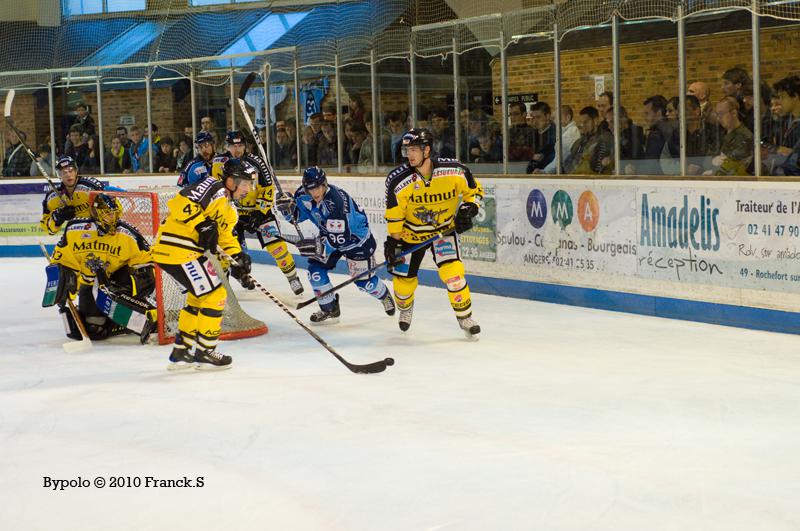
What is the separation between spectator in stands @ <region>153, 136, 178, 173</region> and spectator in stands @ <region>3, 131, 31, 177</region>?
169 cm

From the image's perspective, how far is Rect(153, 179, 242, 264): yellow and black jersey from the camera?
19.4ft

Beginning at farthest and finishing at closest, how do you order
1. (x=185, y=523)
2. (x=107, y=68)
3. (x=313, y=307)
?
1. (x=107, y=68)
2. (x=313, y=307)
3. (x=185, y=523)

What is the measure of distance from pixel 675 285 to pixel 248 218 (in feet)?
11.8

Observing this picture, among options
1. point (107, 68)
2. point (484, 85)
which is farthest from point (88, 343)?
point (107, 68)

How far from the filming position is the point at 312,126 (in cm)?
1169

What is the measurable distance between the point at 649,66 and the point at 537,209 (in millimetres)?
1427

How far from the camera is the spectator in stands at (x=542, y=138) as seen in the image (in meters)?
8.68

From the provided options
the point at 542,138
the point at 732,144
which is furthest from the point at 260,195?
the point at 732,144

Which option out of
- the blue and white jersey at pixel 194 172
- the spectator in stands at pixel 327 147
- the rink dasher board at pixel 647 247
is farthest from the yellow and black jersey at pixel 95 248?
the spectator in stands at pixel 327 147

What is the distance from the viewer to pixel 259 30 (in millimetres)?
15727

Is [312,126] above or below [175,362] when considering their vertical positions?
above

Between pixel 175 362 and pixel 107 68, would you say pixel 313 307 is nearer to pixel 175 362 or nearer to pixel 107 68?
pixel 175 362

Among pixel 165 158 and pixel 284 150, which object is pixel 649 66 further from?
pixel 165 158

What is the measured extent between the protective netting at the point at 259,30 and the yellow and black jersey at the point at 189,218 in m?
3.53
